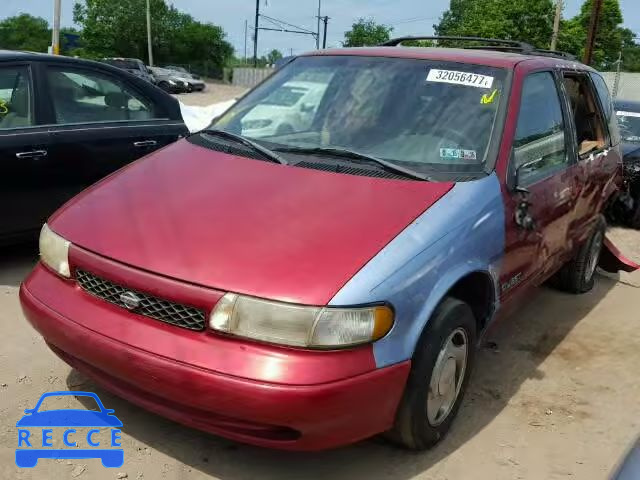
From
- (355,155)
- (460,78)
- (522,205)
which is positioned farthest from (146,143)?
(522,205)

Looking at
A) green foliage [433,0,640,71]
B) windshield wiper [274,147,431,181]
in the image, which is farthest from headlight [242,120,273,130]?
green foliage [433,0,640,71]

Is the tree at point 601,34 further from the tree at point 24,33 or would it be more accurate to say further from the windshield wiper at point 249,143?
the tree at point 24,33

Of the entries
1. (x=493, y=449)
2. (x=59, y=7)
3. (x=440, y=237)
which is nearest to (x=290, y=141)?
(x=440, y=237)

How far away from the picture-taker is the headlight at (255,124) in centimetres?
376

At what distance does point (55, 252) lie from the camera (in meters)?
2.89

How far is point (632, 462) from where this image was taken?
1.82 meters

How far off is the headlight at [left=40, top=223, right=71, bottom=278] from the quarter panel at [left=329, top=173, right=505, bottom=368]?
123cm

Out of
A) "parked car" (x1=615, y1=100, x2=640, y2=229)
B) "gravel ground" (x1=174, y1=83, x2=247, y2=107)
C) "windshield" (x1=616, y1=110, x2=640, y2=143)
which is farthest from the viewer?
"gravel ground" (x1=174, y1=83, x2=247, y2=107)

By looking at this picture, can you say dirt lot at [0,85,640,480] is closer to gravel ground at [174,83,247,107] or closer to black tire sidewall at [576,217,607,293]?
black tire sidewall at [576,217,607,293]

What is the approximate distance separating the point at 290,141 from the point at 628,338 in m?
2.73

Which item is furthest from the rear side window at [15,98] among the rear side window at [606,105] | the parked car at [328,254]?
the rear side window at [606,105]

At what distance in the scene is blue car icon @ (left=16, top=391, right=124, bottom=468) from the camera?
2785mm

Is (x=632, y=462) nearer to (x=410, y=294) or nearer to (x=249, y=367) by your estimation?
(x=410, y=294)

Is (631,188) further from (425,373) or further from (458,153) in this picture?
(425,373)
